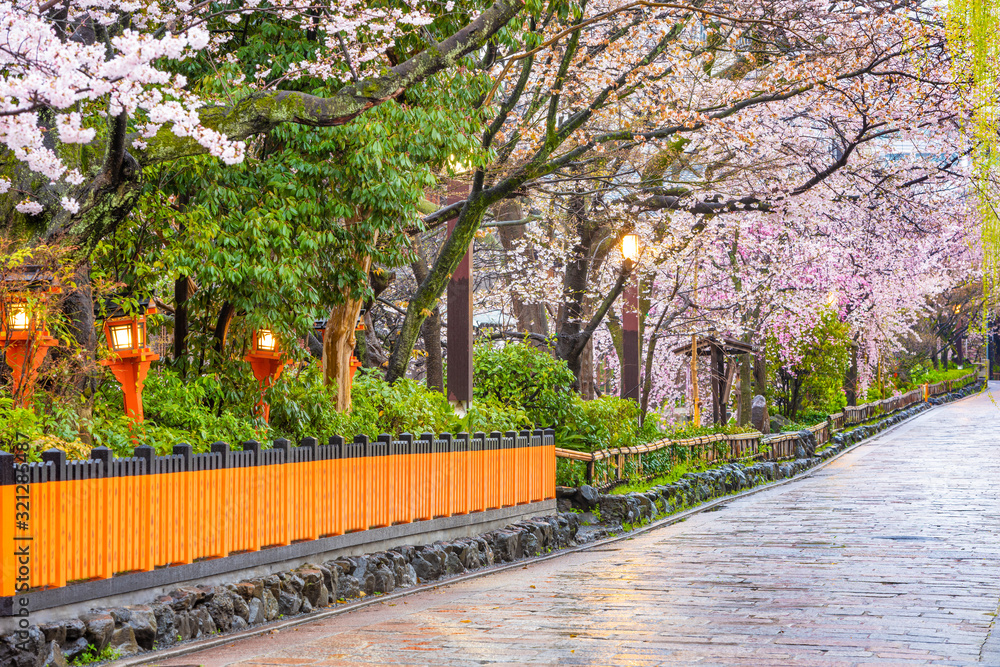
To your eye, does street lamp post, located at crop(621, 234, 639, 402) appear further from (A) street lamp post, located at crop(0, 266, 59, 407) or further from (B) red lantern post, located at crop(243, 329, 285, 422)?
(A) street lamp post, located at crop(0, 266, 59, 407)

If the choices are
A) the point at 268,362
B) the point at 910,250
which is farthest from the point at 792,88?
the point at 910,250

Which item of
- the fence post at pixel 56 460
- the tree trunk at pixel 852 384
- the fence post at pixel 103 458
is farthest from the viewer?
the tree trunk at pixel 852 384

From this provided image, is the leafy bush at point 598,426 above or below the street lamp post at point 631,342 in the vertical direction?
below

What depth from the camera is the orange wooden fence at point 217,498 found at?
25.7 feet

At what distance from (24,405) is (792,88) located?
13.5 metres

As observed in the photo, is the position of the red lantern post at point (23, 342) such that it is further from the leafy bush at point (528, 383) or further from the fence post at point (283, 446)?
the leafy bush at point (528, 383)

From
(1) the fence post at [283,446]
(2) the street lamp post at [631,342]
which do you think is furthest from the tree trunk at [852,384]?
(1) the fence post at [283,446]

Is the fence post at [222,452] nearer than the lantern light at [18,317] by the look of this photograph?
No

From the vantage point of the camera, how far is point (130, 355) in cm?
1094

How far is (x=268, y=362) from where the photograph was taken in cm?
1327
